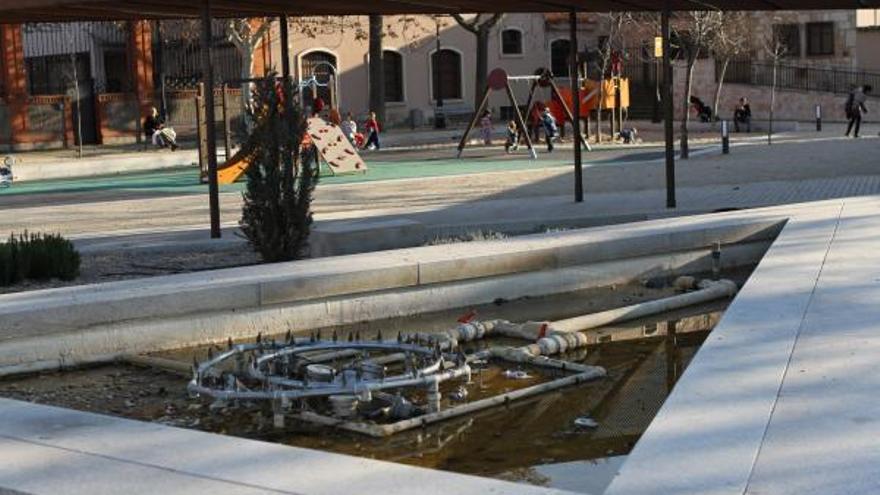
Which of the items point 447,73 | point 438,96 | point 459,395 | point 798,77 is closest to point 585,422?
point 459,395

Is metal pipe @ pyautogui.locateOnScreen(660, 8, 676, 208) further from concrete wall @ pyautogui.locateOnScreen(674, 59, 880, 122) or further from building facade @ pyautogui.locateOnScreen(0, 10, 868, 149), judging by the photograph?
concrete wall @ pyautogui.locateOnScreen(674, 59, 880, 122)

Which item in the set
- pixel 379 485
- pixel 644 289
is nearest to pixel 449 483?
pixel 379 485

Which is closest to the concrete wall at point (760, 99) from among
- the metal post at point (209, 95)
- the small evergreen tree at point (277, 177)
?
the metal post at point (209, 95)

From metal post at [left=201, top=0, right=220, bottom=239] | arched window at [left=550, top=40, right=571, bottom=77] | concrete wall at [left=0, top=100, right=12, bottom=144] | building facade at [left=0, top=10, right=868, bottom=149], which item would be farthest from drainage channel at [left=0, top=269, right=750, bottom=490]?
arched window at [left=550, top=40, right=571, bottom=77]

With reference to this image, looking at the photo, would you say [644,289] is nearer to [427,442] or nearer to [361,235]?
[361,235]

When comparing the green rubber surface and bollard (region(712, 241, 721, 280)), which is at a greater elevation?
the green rubber surface

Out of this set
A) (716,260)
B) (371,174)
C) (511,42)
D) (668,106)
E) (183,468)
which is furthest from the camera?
(511,42)

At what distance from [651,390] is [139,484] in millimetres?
3466

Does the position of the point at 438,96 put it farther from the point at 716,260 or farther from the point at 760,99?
the point at 716,260

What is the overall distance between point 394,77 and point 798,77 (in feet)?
54.2

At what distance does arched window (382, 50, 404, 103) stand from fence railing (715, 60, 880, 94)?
42.8 ft

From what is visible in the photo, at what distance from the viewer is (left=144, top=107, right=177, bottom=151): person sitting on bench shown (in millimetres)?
38938

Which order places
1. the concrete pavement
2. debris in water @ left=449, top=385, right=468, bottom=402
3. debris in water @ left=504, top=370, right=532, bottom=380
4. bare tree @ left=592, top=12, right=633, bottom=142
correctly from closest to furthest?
debris in water @ left=449, top=385, right=468, bottom=402 → debris in water @ left=504, top=370, right=532, bottom=380 → the concrete pavement → bare tree @ left=592, top=12, right=633, bottom=142

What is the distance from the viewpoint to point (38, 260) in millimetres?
11531
